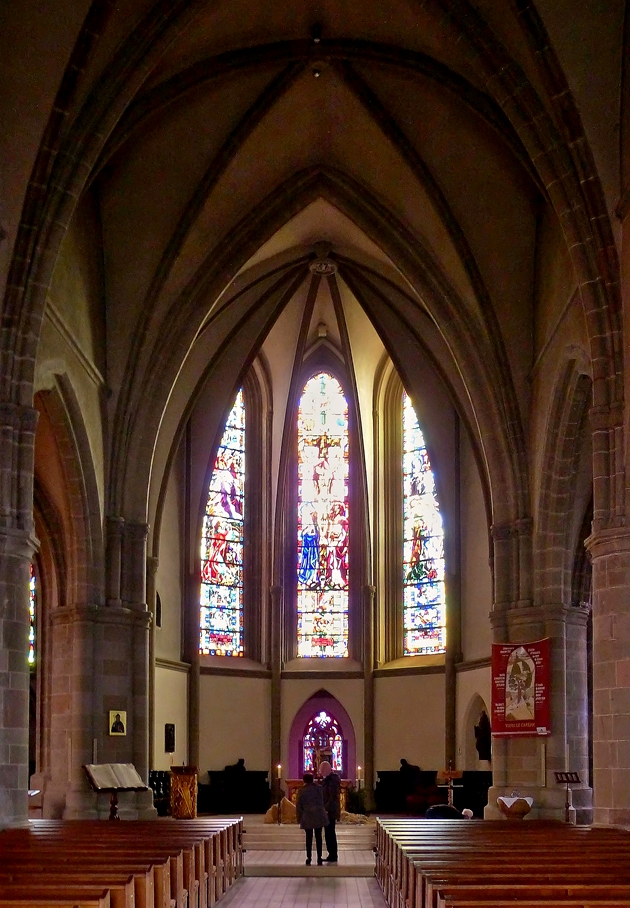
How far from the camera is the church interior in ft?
49.6

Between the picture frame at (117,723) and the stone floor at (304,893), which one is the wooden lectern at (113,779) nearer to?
the picture frame at (117,723)

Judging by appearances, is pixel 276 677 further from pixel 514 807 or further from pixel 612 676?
pixel 612 676

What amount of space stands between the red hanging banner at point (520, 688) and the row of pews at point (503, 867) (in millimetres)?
5914

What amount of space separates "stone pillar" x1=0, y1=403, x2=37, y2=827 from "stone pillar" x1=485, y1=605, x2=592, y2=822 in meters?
8.47

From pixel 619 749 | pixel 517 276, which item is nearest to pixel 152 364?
pixel 517 276

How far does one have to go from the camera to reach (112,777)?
57.6 ft

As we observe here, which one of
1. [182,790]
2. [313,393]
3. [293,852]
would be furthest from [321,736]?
[293,852]

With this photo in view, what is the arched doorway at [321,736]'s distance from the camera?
91.6 feet

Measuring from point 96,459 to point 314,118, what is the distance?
6.59 meters

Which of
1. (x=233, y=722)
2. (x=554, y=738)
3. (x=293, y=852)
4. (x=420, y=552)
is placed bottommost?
(x=293, y=852)

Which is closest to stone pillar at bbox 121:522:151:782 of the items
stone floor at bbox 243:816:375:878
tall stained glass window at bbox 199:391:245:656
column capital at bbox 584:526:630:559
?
stone floor at bbox 243:816:375:878

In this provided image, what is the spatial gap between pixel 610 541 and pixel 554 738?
6020 millimetres

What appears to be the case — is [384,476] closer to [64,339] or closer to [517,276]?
[517,276]

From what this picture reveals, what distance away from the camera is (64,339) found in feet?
60.4
